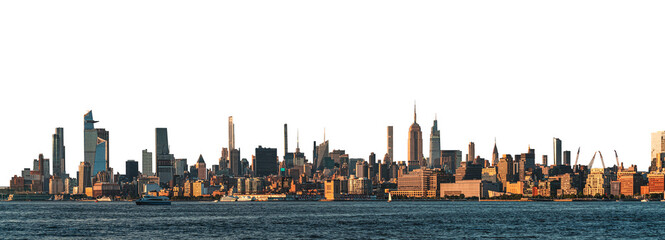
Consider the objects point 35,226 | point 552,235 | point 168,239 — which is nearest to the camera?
point 168,239

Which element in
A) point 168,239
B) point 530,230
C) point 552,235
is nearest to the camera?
point 168,239

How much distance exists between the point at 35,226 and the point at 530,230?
278 ft

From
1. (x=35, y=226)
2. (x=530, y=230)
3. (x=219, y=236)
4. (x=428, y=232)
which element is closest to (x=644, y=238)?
(x=530, y=230)

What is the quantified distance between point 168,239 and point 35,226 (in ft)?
151

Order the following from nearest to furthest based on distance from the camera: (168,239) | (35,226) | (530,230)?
(168,239)
(530,230)
(35,226)

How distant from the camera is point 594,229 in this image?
148250 mm

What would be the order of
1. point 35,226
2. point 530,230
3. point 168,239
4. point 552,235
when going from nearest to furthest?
point 168,239 → point 552,235 → point 530,230 → point 35,226

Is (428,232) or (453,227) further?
(453,227)

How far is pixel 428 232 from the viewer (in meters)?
140

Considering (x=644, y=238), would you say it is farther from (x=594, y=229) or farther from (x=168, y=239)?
(x=168, y=239)

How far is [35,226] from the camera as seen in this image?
525 ft

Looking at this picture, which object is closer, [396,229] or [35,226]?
[396,229]

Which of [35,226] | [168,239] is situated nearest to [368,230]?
[168,239]

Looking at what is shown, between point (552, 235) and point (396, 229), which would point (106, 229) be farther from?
point (552, 235)
